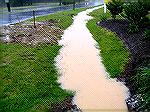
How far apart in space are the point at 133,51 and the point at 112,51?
1.12m

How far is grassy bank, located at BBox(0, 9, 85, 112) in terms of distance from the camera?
9531 millimetres

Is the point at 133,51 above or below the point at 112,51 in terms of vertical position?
above

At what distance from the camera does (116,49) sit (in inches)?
619

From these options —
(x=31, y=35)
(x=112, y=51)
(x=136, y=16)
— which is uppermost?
(x=136, y=16)

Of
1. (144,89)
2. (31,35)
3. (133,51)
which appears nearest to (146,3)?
(133,51)

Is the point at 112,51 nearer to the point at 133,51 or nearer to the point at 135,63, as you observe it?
the point at 133,51

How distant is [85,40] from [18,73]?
738 cm

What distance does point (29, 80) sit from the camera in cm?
1148

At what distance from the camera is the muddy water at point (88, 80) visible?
9.70 metres

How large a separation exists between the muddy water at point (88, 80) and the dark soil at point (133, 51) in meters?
0.30

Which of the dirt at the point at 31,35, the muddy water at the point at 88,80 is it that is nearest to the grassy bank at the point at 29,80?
the muddy water at the point at 88,80

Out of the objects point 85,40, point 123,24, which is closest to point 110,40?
point 85,40

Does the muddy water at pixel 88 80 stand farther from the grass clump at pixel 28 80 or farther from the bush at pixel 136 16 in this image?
the bush at pixel 136 16

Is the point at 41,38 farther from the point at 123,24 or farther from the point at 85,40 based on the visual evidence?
the point at 123,24
